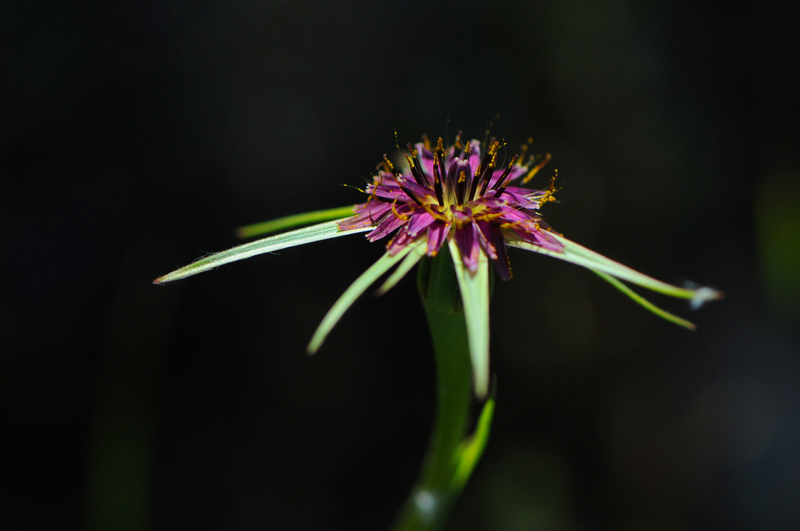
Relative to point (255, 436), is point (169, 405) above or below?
above

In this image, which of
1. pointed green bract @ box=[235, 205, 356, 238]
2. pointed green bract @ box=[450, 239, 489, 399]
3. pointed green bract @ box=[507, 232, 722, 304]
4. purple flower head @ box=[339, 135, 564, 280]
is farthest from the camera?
pointed green bract @ box=[235, 205, 356, 238]

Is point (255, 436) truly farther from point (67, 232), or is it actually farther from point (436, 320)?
point (436, 320)

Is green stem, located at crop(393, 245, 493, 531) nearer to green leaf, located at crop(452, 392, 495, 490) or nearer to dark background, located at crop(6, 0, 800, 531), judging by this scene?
green leaf, located at crop(452, 392, 495, 490)

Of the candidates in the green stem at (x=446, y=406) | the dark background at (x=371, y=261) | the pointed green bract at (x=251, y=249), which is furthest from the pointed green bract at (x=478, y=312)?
the dark background at (x=371, y=261)

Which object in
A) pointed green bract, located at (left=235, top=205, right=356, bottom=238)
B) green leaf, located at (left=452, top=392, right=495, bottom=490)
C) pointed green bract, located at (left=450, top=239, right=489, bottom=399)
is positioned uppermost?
pointed green bract, located at (left=235, top=205, right=356, bottom=238)

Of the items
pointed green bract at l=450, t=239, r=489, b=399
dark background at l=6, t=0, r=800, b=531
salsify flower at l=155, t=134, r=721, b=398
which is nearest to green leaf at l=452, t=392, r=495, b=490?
salsify flower at l=155, t=134, r=721, b=398

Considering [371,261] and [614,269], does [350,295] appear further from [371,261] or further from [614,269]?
[371,261]

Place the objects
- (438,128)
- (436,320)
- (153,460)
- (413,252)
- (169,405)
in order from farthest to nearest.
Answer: (438,128)
(169,405)
(153,460)
(436,320)
(413,252)

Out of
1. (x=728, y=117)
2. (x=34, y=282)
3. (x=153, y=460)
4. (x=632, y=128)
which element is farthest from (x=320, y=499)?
(x=728, y=117)

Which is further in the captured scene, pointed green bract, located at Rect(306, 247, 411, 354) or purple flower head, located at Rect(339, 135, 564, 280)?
purple flower head, located at Rect(339, 135, 564, 280)
